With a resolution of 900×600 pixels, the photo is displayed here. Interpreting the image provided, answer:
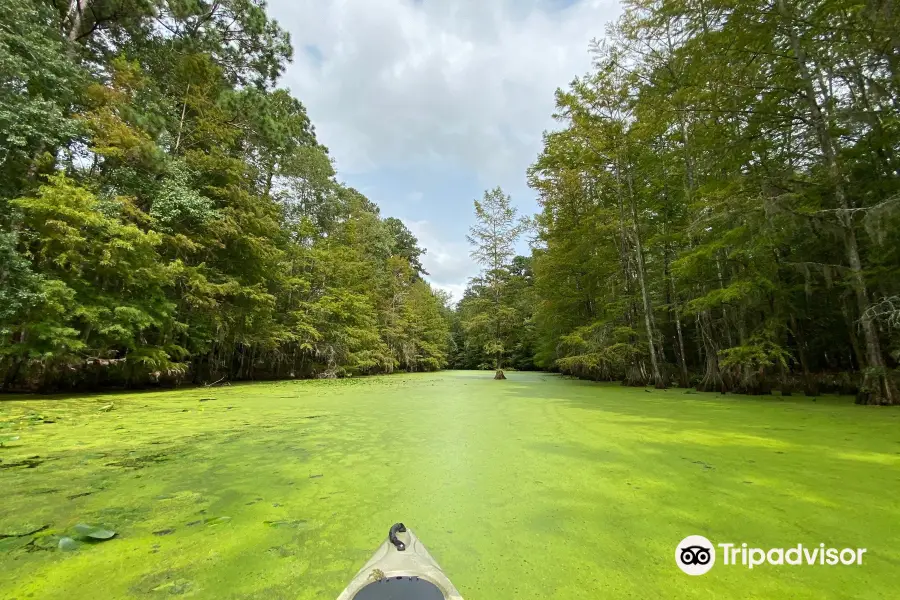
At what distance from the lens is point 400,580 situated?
87 centimetres

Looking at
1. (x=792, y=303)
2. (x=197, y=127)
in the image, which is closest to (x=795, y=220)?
(x=792, y=303)

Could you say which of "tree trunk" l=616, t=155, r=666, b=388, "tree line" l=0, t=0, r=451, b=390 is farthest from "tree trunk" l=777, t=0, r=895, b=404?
"tree line" l=0, t=0, r=451, b=390

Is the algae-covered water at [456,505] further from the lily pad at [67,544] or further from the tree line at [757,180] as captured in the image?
the tree line at [757,180]

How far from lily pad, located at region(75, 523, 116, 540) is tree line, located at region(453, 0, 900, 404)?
20.7ft

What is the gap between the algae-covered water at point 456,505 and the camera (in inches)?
43.1

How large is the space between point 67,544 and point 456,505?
58.1 inches

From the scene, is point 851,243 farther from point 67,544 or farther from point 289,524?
point 67,544

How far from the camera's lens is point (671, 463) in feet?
7.53

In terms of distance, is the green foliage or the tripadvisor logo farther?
the green foliage

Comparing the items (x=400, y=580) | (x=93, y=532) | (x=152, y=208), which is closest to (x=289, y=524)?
(x=93, y=532)

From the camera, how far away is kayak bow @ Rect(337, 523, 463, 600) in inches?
32.2

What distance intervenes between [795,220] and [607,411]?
367cm

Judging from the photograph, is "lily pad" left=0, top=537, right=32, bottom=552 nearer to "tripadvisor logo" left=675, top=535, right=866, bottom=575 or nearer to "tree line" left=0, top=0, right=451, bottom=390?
"tripadvisor logo" left=675, top=535, right=866, bottom=575

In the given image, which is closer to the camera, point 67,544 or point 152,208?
point 67,544
